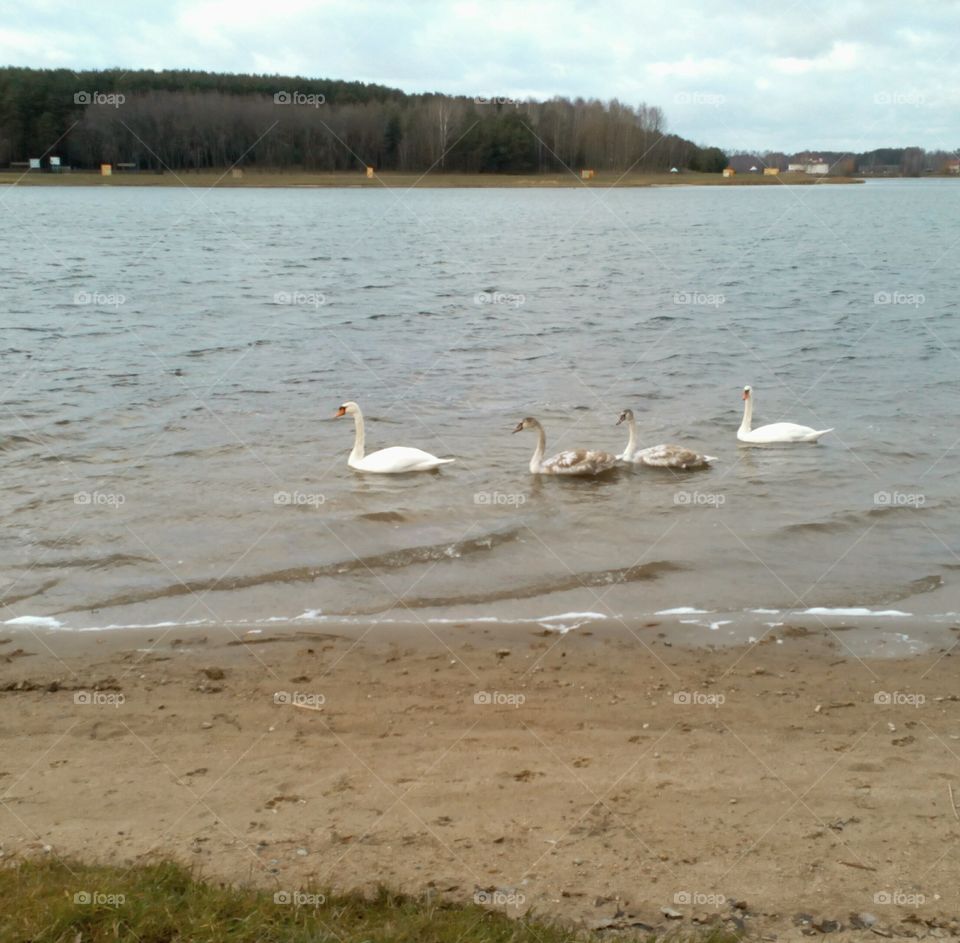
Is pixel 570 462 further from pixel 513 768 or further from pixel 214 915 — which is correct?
pixel 214 915

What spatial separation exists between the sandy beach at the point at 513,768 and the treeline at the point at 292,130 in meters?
53.8

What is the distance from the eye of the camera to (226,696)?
295 inches

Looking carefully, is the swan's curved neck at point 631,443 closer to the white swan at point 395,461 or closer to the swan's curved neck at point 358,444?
the white swan at point 395,461

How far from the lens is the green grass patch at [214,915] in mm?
4234

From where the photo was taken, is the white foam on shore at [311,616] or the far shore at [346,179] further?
the far shore at [346,179]

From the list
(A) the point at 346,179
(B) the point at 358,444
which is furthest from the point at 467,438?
(A) the point at 346,179

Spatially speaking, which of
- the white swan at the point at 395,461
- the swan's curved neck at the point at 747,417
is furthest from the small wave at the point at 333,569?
the swan's curved neck at the point at 747,417

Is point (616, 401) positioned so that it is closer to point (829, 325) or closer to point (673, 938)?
point (829, 325)

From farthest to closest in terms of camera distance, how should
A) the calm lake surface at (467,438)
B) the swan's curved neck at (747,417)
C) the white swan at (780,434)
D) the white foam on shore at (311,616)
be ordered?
1. the swan's curved neck at (747,417)
2. the white swan at (780,434)
3. the calm lake surface at (467,438)
4. the white foam on shore at (311,616)

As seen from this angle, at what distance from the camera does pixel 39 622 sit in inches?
355

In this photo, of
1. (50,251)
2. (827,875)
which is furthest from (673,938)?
(50,251)

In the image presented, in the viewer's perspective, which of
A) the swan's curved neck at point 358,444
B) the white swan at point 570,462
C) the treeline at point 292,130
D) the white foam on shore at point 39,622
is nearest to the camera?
the white foam on shore at point 39,622

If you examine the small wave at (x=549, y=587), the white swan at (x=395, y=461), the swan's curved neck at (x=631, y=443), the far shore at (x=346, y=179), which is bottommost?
the small wave at (x=549, y=587)

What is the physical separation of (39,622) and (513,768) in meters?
4.74
